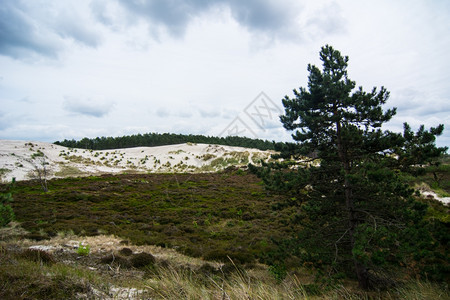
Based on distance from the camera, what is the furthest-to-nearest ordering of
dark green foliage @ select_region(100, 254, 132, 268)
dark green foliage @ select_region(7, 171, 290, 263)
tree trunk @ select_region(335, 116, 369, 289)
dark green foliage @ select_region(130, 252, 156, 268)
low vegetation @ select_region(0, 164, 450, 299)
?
dark green foliage @ select_region(7, 171, 290, 263)
dark green foliage @ select_region(130, 252, 156, 268)
dark green foliage @ select_region(100, 254, 132, 268)
tree trunk @ select_region(335, 116, 369, 289)
low vegetation @ select_region(0, 164, 450, 299)

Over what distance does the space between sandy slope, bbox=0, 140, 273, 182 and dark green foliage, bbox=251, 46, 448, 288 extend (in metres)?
36.9

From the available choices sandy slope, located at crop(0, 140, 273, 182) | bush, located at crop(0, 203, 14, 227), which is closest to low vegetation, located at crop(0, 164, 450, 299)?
bush, located at crop(0, 203, 14, 227)

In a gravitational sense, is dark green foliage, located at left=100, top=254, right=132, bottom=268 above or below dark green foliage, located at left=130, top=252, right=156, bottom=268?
above

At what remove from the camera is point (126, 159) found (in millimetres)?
56344

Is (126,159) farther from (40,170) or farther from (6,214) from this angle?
(6,214)

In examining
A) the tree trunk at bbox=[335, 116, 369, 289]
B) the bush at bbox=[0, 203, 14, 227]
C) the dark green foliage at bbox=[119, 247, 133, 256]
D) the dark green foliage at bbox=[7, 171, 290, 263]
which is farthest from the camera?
the dark green foliage at bbox=[7, 171, 290, 263]

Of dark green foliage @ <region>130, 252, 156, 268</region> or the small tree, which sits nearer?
dark green foliage @ <region>130, 252, 156, 268</region>

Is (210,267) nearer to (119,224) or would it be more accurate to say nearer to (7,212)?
(119,224)

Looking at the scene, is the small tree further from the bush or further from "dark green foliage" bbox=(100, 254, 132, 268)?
"dark green foliage" bbox=(100, 254, 132, 268)

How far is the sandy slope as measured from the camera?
42656 mm

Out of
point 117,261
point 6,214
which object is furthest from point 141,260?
point 6,214

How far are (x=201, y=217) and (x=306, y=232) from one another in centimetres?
1085

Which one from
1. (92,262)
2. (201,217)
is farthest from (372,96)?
(201,217)

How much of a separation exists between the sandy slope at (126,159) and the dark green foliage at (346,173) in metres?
36.9
